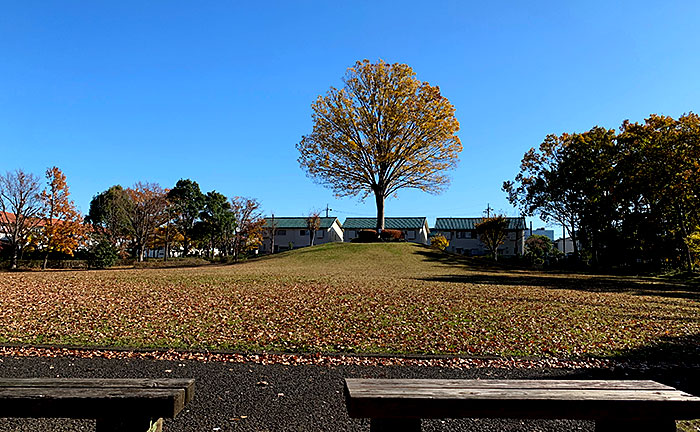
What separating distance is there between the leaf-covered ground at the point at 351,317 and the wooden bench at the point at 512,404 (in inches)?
175

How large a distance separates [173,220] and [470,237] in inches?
1695

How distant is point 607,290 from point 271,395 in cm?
1629

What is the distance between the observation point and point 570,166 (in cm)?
3497

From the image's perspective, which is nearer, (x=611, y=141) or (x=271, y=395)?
(x=271, y=395)

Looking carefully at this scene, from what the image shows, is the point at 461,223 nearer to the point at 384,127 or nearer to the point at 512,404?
the point at 384,127

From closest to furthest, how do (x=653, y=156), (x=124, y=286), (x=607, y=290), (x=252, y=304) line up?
(x=252, y=304), (x=124, y=286), (x=607, y=290), (x=653, y=156)

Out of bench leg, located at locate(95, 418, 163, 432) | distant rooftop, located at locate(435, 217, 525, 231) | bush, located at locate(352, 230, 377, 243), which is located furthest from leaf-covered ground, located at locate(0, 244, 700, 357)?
distant rooftop, located at locate(435, 217, 525, 231)

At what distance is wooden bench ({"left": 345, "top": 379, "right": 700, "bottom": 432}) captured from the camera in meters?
2.59

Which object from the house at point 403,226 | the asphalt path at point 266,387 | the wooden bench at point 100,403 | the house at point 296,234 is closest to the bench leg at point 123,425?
the wooden bench at point 100,403

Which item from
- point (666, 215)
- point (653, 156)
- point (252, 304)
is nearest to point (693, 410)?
point (252, 304)

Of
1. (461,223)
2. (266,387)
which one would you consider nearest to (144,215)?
(266,387)

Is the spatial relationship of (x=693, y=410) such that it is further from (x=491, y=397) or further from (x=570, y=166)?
(x=570, y=166)

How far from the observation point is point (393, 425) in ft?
9.00

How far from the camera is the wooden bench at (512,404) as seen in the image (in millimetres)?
2588
